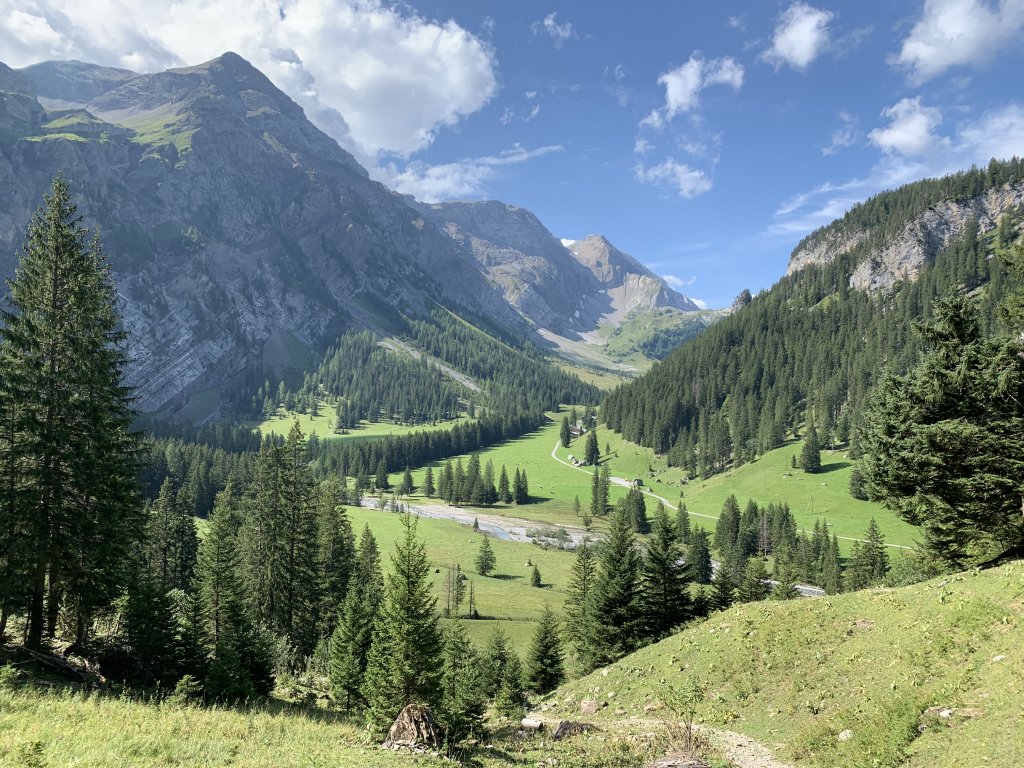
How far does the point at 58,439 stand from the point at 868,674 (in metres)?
35.3

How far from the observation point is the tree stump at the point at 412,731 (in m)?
19.1

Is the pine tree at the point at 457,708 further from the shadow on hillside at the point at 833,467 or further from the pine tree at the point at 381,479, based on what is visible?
the pine tree at the point at 381,479

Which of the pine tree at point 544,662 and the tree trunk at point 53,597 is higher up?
the tree trunk at point 53,597

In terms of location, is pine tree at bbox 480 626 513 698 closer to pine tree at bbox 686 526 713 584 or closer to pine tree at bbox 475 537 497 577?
pine tree at bbox 475 537 497 577

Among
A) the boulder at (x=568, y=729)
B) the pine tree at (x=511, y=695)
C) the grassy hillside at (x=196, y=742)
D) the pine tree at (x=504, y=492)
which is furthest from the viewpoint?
the pine tree at (x=504, y=492)

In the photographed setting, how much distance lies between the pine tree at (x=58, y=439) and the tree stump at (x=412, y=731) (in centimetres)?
1676

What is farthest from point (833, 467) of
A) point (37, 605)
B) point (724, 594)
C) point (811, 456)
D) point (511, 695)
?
point (37, 605)

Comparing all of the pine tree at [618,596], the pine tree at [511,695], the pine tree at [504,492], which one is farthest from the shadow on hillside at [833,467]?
the pine tree at [511,695]

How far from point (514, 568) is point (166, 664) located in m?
97.3

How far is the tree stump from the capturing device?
19.1m

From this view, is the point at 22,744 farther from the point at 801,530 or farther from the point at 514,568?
the point at 801,530

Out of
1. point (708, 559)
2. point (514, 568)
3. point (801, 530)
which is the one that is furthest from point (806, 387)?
point (514, 568)

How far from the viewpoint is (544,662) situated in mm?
48750

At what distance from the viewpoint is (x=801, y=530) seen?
4788 inches
